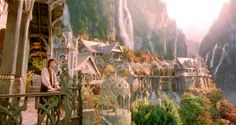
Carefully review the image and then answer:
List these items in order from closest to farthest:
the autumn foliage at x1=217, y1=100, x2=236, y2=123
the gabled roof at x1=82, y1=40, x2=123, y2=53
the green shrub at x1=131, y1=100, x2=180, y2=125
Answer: the green shrub at x1=131, y1=100, x2=180, y2=125 → the autumn foliage at x1=217, y1=100, x2=236, y2=123 → the gabled roof at x1=82, y1=40, x2=123, y2=53

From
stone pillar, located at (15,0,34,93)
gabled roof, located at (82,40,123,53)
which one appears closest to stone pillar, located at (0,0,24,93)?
stone pillar, located at (15,0,34,93)

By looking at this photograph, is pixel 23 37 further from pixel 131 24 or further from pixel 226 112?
pixel 131 24

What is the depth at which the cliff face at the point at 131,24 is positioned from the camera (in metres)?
82.8

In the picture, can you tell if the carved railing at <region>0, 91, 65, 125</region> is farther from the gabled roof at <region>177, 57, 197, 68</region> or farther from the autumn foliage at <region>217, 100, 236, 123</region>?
the gabled roof at <region>177, 57, 197, 68</region>

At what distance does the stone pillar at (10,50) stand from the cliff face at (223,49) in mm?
96777

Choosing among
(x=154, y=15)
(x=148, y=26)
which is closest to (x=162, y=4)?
(x=154, y=15)

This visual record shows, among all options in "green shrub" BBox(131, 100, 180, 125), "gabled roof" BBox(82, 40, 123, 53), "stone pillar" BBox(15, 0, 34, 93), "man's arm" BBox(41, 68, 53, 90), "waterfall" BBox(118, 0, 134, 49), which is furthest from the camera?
"waterfall" BBox(118, 0, 134, 49)

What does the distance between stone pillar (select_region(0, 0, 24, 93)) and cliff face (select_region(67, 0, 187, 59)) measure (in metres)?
70.4

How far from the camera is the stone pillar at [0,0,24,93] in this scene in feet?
22.8

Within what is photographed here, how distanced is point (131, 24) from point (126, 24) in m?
4.65

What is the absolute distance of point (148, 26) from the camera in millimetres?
107875

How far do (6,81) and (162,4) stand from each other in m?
119

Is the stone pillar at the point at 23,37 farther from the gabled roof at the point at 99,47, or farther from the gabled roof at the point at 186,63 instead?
the gabled roof at the point at 186,63

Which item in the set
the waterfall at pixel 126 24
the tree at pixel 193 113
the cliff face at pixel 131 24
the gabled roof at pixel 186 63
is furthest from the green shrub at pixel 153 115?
the waterfall at pixel 126 24
